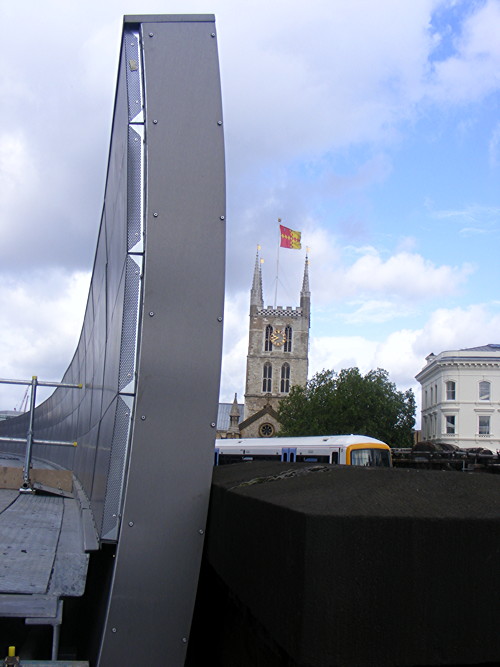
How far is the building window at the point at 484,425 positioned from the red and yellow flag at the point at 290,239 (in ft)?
145

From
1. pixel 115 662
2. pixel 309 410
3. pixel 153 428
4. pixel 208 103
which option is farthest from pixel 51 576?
pixel 309 410

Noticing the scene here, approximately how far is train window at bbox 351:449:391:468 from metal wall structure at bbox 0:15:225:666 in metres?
25.1

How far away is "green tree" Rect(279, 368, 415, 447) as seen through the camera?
74.6 m

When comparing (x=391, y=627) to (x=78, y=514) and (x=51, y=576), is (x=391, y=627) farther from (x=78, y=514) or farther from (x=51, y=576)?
(x=78, y=514)

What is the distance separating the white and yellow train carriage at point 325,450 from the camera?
2945 centimetres

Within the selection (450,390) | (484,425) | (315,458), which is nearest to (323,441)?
(315,458)

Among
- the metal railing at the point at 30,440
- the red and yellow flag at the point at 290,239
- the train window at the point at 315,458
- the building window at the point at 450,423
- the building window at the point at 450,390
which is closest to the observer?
the metal railing at the point at 30,440

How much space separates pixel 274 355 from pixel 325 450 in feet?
299

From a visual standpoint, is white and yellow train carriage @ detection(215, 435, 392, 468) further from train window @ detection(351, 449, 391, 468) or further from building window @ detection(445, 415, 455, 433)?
building window @ detection(445, 415, 455, 433)

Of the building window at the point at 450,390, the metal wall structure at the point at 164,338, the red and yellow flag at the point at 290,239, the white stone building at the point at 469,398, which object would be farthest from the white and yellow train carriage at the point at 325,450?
the red and yellow flag at the point at 290,239

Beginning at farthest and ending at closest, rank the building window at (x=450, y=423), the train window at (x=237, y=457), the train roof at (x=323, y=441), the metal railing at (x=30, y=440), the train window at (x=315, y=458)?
1. the building window at (x=450, y=423)
2. the train window at (x=237, y=457)
3. the train roof at (x=323, y=441)
4. the train window at (x=315, y=458)
5. the metal railing at (x=30, y=440)

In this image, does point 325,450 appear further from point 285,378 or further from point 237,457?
point 285,378

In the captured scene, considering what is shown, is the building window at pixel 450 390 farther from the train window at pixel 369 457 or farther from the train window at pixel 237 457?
the train window at pixel 369 457

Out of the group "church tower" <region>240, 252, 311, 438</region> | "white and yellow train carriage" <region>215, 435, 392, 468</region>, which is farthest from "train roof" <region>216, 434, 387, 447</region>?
"church tower" <region>240, 252, 311, 438</region>
